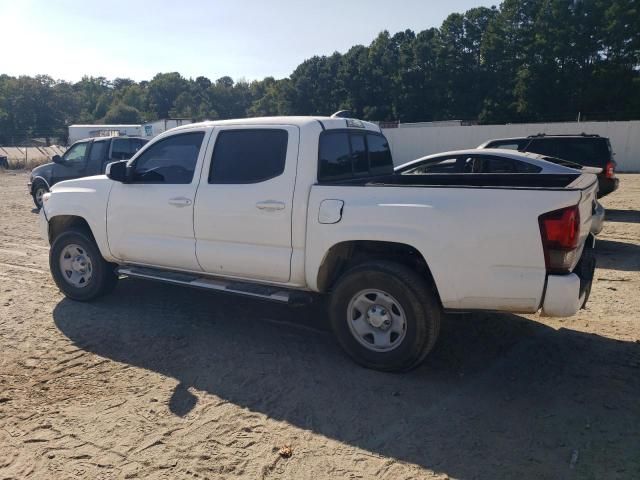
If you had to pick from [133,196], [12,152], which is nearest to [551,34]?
[12,152]

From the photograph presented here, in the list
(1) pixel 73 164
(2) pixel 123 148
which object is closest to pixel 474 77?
(2) pixel 123 148

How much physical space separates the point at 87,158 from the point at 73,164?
47cm

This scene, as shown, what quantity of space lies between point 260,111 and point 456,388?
8995 cm

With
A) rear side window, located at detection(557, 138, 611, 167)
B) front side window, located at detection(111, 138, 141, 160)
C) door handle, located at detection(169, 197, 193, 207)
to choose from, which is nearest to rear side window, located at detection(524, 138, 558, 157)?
rear side window, located at detection(557, 138, 611, 167)

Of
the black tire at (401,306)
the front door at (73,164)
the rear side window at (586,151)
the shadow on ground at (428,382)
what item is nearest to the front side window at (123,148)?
the front door at (73,164)

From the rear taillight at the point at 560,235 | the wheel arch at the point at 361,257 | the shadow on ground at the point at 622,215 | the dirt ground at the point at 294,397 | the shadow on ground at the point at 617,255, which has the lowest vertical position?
the dirt ground at the point at 294,397

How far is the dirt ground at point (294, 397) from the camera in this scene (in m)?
3.10

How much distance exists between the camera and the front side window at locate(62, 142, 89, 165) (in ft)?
44.4

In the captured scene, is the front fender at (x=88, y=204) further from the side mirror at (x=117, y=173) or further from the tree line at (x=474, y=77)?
the tree line at (x=474, y=77)

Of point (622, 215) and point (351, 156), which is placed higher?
point (351, 156)

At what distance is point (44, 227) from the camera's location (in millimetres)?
6219

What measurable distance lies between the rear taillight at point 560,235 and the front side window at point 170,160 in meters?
3.27

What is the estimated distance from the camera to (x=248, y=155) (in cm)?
484

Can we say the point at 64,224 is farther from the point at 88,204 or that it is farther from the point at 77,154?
the point at 77,154
